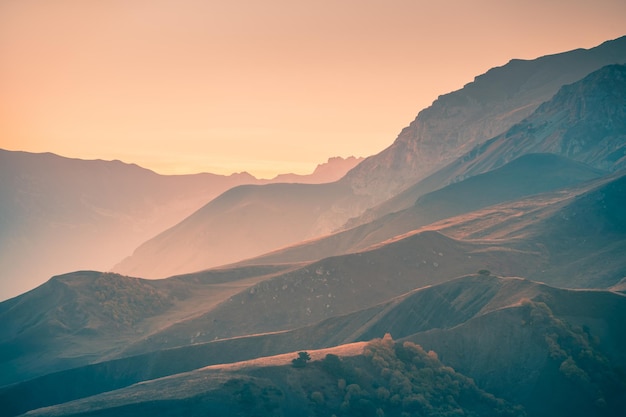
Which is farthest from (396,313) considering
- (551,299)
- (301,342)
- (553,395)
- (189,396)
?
(189,396)

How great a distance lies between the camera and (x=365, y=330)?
188000 millimetres

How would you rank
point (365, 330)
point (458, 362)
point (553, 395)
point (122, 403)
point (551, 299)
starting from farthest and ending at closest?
point (365, 330), point (551, 299), point (458, 362), point (553, 395), point (122, 403)

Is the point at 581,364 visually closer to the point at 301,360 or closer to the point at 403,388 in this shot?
the point at 403,388

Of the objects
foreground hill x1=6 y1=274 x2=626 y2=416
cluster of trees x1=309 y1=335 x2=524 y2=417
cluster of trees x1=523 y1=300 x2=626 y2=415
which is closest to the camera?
foreground hill x1=6 y1=274 x2=626 y2=416

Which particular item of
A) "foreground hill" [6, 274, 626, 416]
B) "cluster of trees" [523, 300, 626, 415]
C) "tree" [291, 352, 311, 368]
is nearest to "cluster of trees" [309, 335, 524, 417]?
"foreground hill" [6, 274, 626, 416]

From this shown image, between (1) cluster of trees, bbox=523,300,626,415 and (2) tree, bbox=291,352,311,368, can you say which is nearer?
(1) cluster of trees, bbox=523,300,626,415

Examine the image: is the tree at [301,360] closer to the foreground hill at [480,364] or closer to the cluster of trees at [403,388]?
the foreground hill at [480,364]

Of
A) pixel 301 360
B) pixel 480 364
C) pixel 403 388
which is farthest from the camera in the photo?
pixel 480 364

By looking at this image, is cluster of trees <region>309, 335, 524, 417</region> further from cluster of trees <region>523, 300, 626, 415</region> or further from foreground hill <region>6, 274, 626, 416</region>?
cluster of trees <region>523, 300, 626, 415</region>

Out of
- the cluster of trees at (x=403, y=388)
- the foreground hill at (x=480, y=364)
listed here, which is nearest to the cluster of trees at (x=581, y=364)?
the foreground hill at (x=480, y=364)

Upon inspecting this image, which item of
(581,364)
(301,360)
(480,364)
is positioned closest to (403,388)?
(480,364)

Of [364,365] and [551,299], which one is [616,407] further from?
[364,365]

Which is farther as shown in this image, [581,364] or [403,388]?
[581,364]

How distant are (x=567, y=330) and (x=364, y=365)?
4348cm
